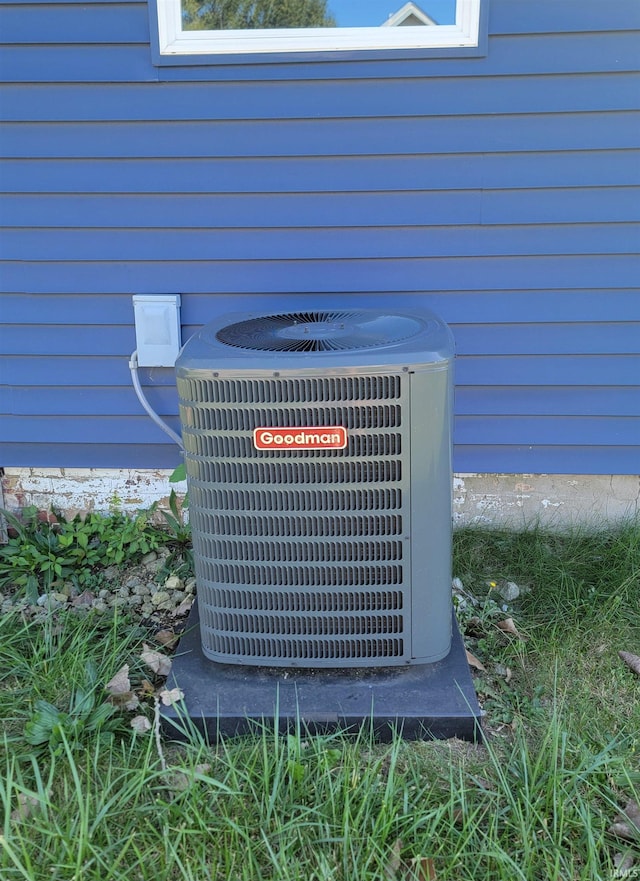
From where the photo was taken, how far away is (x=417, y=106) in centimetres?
265

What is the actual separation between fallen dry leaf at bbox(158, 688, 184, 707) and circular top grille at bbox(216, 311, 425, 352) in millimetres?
1030

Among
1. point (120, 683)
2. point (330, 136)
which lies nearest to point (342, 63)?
point (330, 136)

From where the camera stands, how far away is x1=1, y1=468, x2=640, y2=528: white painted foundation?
10.1ft

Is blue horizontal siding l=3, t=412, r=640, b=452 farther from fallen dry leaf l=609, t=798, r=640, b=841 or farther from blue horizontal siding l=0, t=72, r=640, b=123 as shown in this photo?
fallen dry leaf l=609, t=798, r=640, b=841

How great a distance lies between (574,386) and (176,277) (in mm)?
1736

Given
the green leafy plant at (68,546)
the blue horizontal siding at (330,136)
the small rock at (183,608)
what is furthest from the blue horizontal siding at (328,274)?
the small rock at (183,608)

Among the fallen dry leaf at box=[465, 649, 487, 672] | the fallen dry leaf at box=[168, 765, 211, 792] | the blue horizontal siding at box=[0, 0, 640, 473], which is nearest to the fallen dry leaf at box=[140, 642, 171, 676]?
the fallen dry leaf at box=[168, 765, 211, 792]

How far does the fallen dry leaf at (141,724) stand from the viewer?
1.97m

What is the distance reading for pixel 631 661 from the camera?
2285mm

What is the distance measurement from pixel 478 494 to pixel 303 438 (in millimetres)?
1457

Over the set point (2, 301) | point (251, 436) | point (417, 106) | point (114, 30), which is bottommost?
point (251, 436)

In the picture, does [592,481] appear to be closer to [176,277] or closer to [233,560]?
[233,560]

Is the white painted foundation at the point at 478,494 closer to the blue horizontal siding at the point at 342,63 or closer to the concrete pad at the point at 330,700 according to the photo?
the concrete pad at the point at 330,700

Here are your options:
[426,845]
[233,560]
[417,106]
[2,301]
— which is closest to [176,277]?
[2,301]
